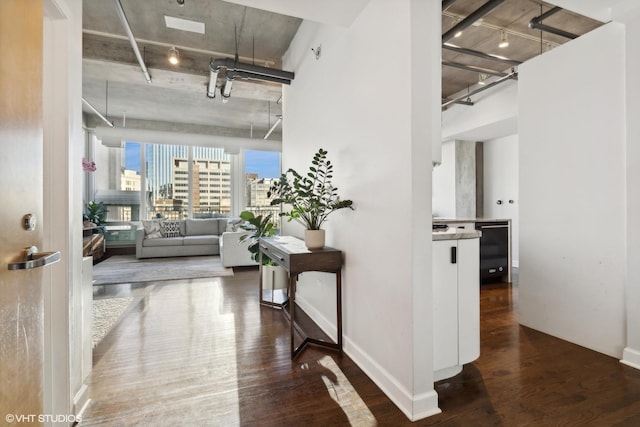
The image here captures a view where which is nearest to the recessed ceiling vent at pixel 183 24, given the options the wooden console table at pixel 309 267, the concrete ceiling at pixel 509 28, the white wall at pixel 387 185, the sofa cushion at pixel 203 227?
the white wall at pixel 387 185

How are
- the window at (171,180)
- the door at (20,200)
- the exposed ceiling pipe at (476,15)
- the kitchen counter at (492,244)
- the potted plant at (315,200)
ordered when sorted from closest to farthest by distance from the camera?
1. the door at (20,200)
2. the potted plant at (315,200)
3. the exposed ceiling pipe at (476,15)
4. the kitchen counter at (492,244)
5. the window at (171,180)

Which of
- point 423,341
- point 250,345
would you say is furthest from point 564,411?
point 250,345

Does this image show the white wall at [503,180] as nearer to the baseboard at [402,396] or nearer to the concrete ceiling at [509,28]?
the concrete ceiling at [509,28]

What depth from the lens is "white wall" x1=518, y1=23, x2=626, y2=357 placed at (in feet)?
7.51

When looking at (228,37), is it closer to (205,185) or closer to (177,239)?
(177,239)

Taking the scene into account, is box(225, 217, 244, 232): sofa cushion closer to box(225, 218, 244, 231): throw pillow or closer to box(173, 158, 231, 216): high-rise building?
box(225, 218, 244, 231): throw pillow

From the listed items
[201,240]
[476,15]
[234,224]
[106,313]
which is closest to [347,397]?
[106,313]

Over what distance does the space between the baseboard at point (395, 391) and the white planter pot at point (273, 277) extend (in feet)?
4.03

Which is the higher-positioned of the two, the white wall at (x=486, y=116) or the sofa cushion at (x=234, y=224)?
the white wall at (x=486, y=116)

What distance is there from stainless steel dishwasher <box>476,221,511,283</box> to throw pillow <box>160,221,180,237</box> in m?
6.37

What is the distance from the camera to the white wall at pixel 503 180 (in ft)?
18.6

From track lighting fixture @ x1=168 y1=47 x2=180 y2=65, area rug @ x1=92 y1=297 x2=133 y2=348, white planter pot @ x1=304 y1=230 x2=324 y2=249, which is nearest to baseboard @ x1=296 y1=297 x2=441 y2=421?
white planter pot @ x1=304 y1=230 x2=324 y2=249

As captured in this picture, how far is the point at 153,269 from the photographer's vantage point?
5.45 metres

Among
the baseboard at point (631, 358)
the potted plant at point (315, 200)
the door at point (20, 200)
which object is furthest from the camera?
the potted plant at point (315, 200)
